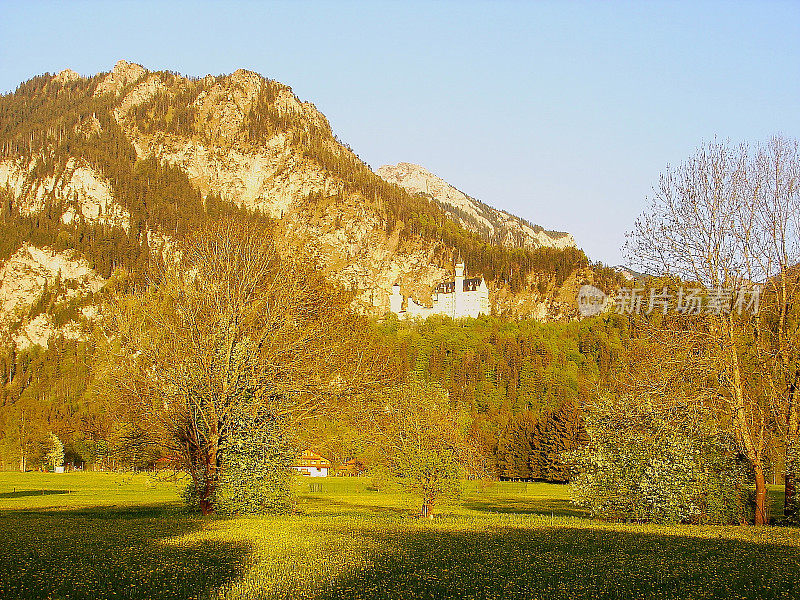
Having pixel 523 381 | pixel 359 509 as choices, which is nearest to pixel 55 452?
pixel 359 509

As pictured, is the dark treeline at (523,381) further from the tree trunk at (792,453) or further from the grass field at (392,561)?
the grass field at (392,561)

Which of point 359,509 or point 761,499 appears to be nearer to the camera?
point 761,499

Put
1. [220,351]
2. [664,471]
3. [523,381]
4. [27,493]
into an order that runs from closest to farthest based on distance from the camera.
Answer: [664,471]
[220,351]
[27,493]
[523,381]

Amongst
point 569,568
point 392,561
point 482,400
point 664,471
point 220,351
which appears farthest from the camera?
point 482,400

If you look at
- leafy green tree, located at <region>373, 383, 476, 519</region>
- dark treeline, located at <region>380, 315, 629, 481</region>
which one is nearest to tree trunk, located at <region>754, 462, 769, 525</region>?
leafy green tree, located at <region>373, 383, 476, 519</region>

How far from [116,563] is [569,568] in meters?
9.53

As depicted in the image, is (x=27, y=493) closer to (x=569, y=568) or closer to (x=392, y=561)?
(x=392, y=561)

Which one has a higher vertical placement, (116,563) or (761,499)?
(761,499)

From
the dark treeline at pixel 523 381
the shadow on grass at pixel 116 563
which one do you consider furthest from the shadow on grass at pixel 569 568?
the dark treeline at pixel 523 381

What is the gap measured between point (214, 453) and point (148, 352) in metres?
4.97

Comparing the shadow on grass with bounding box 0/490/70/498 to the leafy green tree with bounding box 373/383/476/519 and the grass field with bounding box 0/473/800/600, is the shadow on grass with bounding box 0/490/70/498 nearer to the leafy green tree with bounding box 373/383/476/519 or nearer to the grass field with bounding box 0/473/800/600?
the leafy green tree with bounding box 373/383/476/519

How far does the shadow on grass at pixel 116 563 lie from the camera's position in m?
12.2

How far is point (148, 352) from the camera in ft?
95.0

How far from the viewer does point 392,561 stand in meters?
15.7
